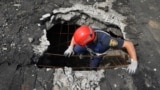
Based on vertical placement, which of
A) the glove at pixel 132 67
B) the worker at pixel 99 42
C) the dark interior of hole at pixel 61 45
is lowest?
the dark interior of hole at pixel 61 45

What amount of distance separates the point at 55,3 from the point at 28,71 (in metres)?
1.71

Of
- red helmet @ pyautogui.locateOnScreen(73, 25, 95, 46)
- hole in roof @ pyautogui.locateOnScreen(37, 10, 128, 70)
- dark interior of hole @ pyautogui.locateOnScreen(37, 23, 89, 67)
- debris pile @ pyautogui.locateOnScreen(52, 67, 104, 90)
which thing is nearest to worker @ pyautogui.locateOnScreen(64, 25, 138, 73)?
red helmet @ pyautogui.locateOnScreen(73, 25, 95, 46)

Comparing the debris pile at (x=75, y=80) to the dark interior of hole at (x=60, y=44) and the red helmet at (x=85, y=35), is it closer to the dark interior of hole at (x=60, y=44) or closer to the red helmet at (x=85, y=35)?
the red helmet at (x=85, y=35)

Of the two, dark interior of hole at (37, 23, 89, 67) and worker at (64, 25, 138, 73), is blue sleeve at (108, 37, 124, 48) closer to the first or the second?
worker at (64, 25, 138, 73)

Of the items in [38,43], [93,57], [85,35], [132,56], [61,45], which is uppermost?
[85,35]

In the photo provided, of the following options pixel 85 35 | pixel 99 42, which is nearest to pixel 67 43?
pixel 99 42

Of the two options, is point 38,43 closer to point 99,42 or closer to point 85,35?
point 85,35

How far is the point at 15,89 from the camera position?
4.16m

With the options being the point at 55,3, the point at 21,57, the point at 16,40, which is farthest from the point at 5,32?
the point at 55,3

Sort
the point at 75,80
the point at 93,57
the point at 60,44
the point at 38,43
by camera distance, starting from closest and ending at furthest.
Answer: the point at 75,80 < the point at 38,43 < the point at 93,57 < the point at 60,44

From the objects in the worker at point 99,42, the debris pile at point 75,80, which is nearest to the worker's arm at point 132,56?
the worker at point 99,42

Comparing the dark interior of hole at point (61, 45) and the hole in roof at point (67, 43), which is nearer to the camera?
the hole in roof at point (67, 43)

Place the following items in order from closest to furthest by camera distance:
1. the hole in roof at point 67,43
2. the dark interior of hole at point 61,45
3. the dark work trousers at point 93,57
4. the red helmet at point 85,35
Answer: the red helmet at point 85,35 < the dark work trousers at point 93,57 < the hole in roof at point 67,43 < the dark interior of hole at point 61,45

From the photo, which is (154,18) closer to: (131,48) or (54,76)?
(131,48)
